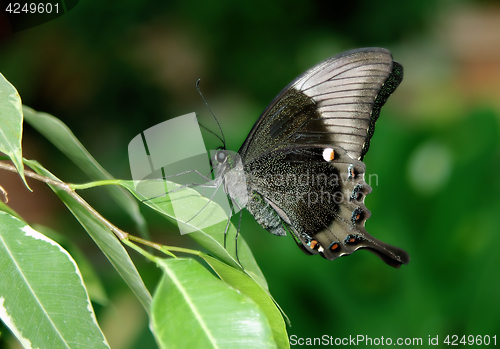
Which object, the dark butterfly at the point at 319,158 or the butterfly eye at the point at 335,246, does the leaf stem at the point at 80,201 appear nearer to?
the dark butterfly at the point at 319,158

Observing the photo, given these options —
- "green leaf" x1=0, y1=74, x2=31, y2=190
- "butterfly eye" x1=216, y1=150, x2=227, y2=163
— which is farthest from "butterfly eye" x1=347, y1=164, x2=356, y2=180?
"green leaf" x1=0, y1=74, x2=31, y2=190

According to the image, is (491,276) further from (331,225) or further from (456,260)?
(331,225)

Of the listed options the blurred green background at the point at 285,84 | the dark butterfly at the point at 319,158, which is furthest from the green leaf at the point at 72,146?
the blurred green background at the point at 285,84

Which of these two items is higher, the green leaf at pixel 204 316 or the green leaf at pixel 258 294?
the green leaf at pixel 204 316

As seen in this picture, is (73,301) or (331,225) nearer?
(73,301)

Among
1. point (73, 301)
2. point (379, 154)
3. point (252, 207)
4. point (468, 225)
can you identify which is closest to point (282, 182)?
point (252, 207)

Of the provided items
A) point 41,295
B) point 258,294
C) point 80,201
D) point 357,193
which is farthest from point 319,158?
point 41,295
